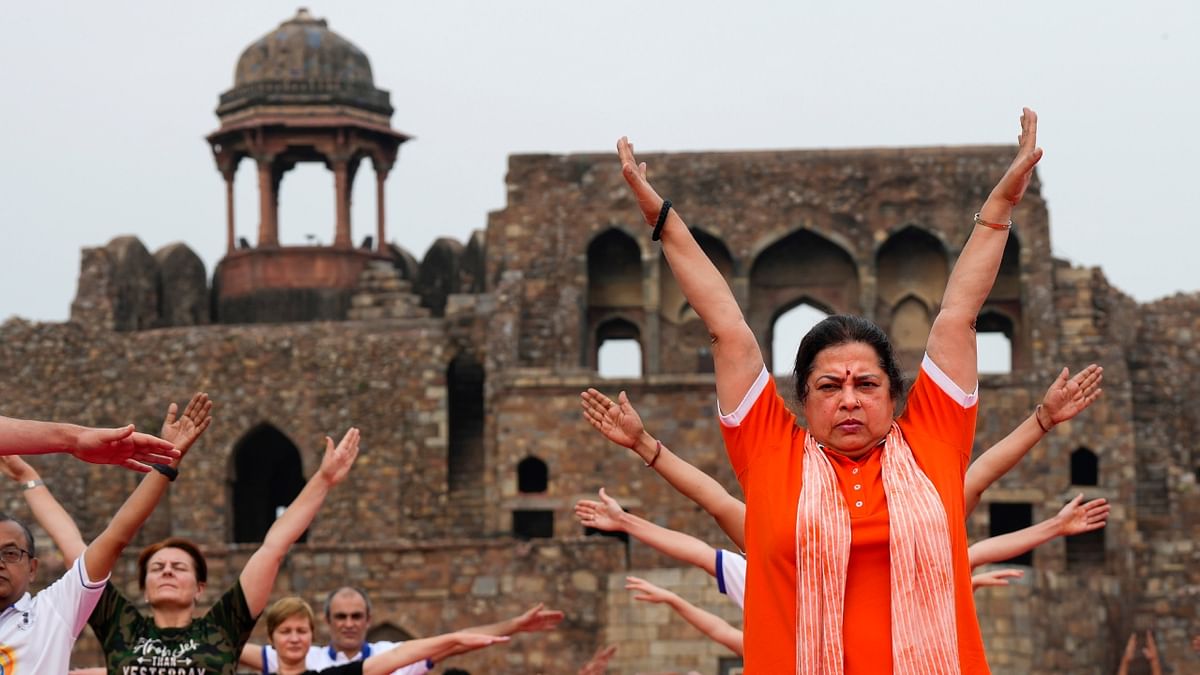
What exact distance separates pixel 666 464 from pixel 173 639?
2.02 m

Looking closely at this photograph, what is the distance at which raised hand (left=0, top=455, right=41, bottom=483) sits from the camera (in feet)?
26.9

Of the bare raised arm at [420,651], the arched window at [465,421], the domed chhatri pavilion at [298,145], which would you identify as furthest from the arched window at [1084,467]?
the bare raised arm at [420,651]

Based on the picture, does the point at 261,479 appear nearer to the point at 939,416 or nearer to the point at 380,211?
the point at 380,211

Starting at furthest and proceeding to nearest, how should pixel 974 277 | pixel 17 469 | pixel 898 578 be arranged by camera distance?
pixel 17 469
pixel 974 277
pixel 898 578

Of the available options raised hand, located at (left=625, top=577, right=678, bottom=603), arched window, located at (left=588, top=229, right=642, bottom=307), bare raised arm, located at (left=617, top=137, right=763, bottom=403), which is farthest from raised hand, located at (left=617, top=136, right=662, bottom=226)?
arched window, located at (left=588, top=229, right=642, bottom=307)

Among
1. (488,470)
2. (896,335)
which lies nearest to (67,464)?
(488,470)

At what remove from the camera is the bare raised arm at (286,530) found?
332 inches

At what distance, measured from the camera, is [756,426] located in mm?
6520

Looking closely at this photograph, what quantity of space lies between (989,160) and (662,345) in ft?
17.5

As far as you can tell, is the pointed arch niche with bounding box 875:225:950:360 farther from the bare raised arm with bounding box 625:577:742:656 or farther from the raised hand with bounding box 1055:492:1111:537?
the raised hand with bounding box 1055:492:1111:537

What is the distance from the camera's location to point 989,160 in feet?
111

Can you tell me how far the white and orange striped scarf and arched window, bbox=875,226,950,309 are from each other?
2876 centimetres

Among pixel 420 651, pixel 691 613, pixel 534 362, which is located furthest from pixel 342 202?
pixel 420 651

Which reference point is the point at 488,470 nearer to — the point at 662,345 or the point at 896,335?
the point at 662,345
